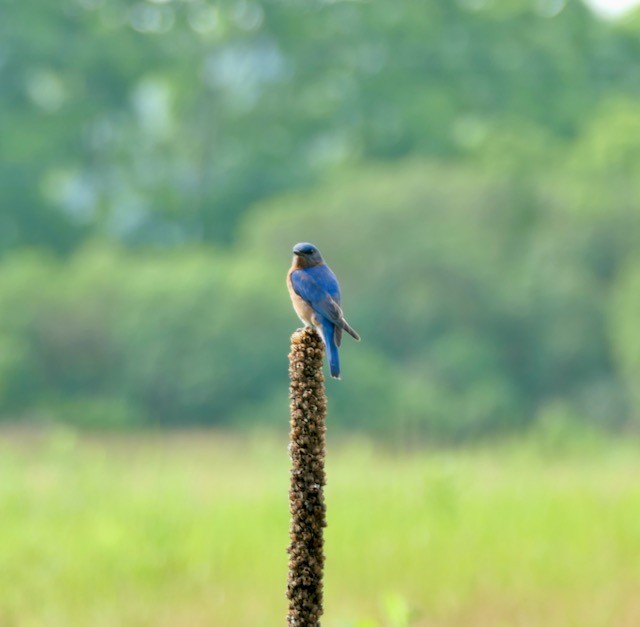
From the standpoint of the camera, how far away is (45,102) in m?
36.4

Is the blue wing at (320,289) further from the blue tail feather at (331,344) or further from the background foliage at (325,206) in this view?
the background foliage at (325,206)

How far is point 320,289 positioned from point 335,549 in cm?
677

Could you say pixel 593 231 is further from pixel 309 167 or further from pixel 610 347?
pixel 309 167

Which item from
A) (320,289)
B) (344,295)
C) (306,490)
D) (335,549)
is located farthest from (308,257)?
(344,295)

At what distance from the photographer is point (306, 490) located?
3.01 m

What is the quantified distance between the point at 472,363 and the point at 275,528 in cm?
1765

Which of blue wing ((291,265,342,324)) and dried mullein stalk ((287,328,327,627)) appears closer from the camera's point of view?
dried mullein stalk ((287,328,327,627))

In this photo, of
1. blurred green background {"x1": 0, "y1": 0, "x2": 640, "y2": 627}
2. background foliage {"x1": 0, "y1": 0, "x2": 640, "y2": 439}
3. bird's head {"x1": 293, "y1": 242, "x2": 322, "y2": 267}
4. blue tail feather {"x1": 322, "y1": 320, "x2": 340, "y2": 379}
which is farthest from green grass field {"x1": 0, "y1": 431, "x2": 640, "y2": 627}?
background foliage {"x1": 0, "y1": 0, "x2": 640, "y2": 439}

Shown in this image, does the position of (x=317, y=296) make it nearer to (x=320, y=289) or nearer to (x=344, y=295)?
(x=320, y=289)

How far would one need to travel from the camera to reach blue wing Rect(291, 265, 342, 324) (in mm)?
3830

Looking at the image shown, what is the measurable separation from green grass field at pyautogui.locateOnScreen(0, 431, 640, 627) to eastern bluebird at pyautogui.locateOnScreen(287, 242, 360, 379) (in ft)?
12.4

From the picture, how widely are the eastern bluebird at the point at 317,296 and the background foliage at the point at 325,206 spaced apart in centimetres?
1908

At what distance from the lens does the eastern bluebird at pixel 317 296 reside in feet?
12.5

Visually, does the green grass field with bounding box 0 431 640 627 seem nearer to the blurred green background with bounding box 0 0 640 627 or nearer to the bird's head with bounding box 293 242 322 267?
the blurred green background with bounding box 0 0 640 627
